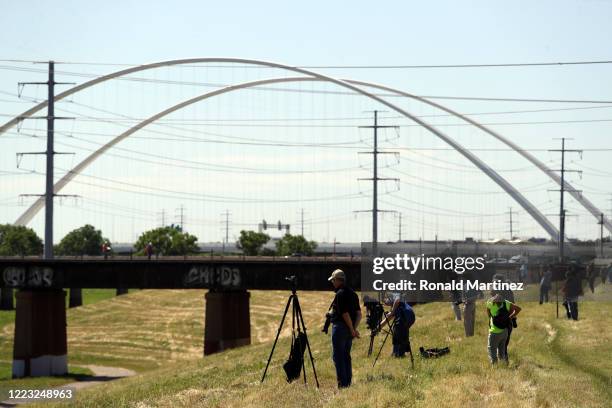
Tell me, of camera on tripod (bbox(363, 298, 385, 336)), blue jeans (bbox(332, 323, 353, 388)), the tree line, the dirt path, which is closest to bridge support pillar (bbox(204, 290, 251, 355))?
the dirt path

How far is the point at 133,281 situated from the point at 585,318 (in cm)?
3480

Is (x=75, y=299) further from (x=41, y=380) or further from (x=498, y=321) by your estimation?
(x=498, y=321)

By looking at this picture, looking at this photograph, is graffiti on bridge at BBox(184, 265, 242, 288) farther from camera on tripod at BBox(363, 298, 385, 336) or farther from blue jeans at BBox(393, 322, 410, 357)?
blue jeans at BBox(393, 322, 410, 357)

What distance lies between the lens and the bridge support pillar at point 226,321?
6203 centimetres

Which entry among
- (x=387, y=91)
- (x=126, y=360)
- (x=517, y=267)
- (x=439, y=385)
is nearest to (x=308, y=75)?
(x=387, y=91)

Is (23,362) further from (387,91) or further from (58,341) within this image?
(387,91)

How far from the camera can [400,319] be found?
23.8 metres

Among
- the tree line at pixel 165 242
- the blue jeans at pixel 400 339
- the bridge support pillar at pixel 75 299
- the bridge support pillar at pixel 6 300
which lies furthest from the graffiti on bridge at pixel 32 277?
the tree line at pixel 165 242

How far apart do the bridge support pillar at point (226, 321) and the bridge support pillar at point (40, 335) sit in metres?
9.37

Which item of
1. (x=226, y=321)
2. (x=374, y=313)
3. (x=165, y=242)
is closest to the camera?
(x=374, y=313)

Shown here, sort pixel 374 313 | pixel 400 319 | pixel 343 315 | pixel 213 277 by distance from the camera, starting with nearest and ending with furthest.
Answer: pixel 343 315 < pixel 400 319 < pixel 374 313 < pixel 213 277

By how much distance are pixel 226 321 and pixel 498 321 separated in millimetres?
42248

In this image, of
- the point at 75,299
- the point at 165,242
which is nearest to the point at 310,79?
the point at 75,299

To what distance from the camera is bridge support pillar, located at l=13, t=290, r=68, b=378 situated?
63.2 m
